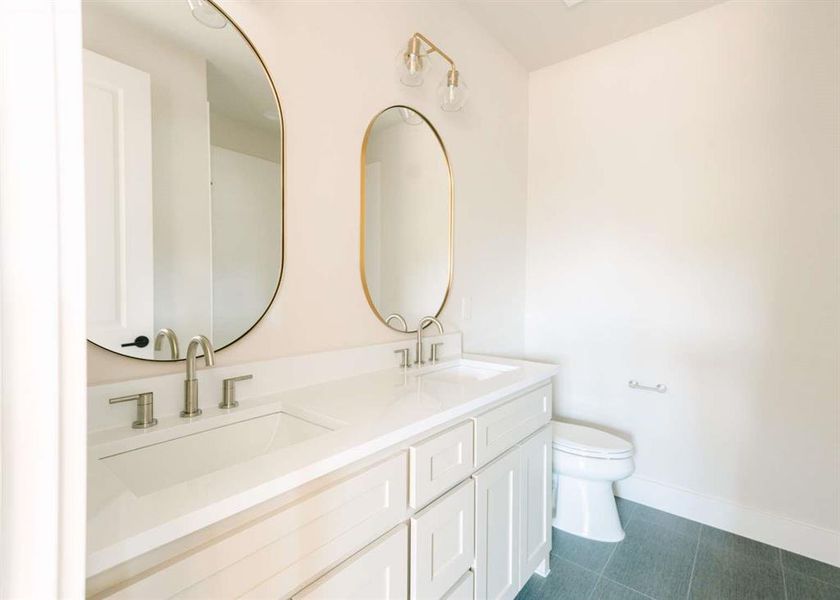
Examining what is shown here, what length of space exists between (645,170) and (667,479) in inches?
68.6

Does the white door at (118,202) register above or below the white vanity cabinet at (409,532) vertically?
above

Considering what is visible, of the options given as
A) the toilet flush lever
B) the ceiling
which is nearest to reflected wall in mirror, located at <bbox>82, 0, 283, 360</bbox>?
the ceiling

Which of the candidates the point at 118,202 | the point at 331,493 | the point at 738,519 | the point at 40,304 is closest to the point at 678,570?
the point at 738,519

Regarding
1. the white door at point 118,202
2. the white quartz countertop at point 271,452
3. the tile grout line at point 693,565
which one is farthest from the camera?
the tile grout line at point 693,565

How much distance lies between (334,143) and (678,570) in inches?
90.7

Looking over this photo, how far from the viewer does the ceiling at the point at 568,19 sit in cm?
203

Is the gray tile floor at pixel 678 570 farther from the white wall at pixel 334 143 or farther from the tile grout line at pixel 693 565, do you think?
the white wall at pixel 334 143

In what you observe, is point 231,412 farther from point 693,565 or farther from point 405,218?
point 693,565

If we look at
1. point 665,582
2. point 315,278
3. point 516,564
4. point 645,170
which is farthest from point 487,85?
point 665,582

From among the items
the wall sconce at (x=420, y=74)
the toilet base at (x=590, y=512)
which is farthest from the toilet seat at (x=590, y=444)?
the wall sconce at (x=420, y=74)

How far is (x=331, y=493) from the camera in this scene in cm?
78

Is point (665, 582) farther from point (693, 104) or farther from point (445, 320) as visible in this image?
point (693, 104)

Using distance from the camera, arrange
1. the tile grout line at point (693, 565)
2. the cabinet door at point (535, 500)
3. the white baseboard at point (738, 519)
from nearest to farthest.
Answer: the cabinet door at point (535, 500) → the tile grout line at point (693, 565) → the white baseboard at point (738, 519)

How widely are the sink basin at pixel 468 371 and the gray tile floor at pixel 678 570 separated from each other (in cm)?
89
